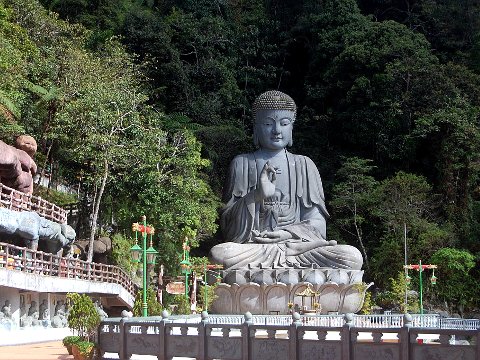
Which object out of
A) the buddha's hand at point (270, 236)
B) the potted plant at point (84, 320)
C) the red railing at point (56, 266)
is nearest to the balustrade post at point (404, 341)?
the potted plant at point (84, 320)

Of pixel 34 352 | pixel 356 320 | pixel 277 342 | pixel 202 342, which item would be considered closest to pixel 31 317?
pixel 34 352

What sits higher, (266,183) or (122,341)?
(266,183)

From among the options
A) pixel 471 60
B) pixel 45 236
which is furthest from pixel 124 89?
pixel 471 60

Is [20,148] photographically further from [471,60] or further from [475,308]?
[471,60]

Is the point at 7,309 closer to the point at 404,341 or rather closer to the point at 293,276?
the point at 293,276

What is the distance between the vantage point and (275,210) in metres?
26.1

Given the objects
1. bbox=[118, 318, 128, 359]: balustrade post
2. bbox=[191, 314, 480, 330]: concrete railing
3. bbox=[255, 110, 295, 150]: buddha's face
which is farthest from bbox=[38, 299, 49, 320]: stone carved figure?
bbox=[118, 318, 128, 359]: balustrade post

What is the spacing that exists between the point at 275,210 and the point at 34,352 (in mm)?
11153

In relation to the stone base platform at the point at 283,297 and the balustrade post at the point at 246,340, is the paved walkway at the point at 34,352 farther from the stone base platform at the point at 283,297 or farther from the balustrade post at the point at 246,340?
the stone base platform at the point at 283,297

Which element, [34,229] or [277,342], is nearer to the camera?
[277,342]

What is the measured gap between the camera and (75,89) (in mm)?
27531

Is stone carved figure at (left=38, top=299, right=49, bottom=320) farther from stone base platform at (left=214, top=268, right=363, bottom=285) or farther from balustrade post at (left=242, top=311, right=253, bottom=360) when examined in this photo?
balustrade post at (left=242, top=311, right=253, bottom=360)

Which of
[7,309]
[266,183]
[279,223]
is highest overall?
[266,183]

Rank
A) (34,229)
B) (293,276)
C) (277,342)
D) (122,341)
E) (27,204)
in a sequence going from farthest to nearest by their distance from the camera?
(27,204)
(293,276)
(34,229)
(122,341)
(277,342)
